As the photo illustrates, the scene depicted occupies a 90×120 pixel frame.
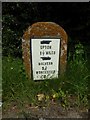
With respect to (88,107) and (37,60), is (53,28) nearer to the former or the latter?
(37,60)

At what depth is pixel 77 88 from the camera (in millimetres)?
4926

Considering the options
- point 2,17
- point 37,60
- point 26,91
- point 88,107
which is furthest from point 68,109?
point 2,17

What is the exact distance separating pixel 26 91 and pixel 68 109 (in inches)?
22.6

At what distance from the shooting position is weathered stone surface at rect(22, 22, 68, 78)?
5379 millimetres

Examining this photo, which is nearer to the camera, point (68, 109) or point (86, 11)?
point (68, 109)

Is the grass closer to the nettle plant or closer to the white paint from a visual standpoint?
the nettle plant

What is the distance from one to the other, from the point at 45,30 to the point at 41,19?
2189mm

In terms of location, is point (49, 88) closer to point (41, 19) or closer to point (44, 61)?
point (44, 61)

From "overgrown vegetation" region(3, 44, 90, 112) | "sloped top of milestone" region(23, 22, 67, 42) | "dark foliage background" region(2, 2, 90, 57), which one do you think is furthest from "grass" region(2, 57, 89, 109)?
"dark foliage background" region(2, 2, 90, 57)

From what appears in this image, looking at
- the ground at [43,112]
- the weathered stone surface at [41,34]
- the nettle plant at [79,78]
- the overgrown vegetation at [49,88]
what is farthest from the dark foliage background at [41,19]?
the ground at [43,112]

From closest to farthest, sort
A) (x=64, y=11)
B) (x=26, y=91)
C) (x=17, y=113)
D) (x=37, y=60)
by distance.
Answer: (x=17, y=113) → (x=26, y=91) → (x=37, y=60) → (x=64, y=11)

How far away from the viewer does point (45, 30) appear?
5.45 m

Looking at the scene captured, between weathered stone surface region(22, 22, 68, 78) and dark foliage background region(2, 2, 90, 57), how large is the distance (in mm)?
1379

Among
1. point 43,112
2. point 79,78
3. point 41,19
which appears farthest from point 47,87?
point 41,19
